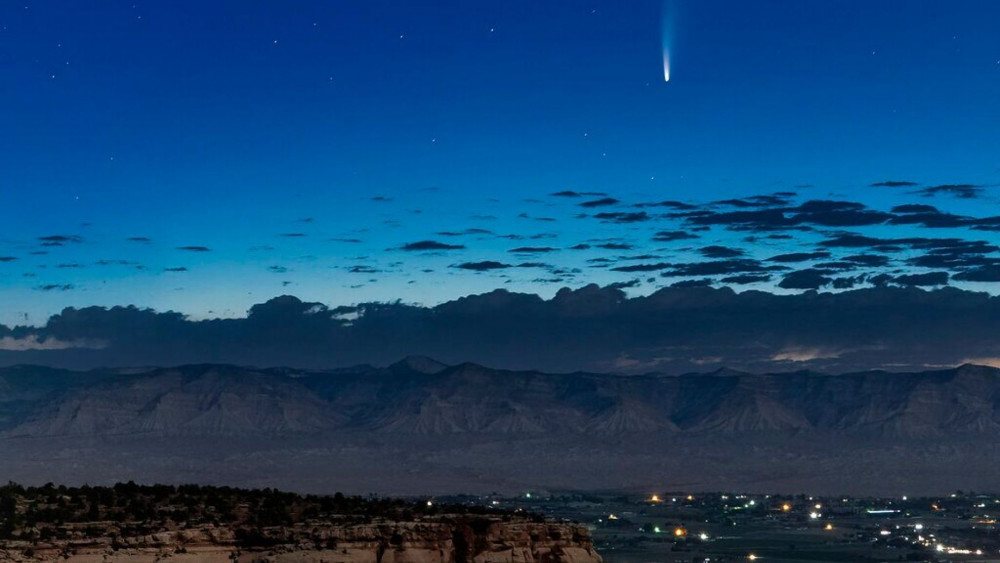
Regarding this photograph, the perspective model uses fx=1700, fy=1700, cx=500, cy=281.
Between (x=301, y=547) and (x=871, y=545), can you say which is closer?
(x=301, y=547)

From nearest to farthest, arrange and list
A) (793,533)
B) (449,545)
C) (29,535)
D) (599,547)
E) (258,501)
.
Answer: (29,535) → (449,545) → (258,501) → (599,547) → (793,533)

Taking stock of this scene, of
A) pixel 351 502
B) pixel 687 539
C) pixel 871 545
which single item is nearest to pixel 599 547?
pixel 687 539

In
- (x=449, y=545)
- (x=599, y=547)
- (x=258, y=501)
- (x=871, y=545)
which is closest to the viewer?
(x=449, y=545)

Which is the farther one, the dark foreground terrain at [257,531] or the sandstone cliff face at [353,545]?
the dark foreground terrain at [257,531]

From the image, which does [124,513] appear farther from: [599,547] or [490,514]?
[599,547]

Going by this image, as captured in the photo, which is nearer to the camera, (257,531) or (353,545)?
(353,545)

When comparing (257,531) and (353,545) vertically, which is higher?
(257,531)

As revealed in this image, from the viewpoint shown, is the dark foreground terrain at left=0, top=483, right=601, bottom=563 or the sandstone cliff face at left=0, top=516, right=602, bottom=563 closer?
the sandstone cliff face at left=0, top=516, right=602, bottom=563
